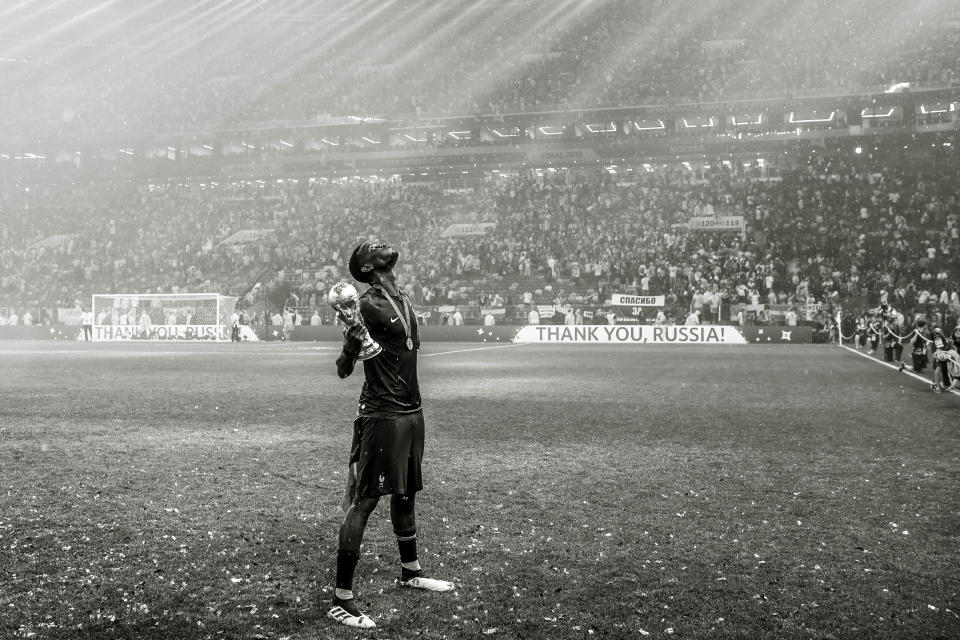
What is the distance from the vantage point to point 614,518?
6383 mm

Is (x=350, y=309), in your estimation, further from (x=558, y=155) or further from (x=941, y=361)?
(x=558, y=155)

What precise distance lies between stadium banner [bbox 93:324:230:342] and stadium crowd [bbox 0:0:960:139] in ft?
71.4

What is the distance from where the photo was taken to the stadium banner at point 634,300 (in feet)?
122

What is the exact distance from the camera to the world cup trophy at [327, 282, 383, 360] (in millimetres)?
4145

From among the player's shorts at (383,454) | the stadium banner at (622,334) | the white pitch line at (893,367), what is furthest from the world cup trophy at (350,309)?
the stadium banner at (622,334)

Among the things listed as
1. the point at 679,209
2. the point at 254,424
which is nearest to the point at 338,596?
the point at 254,424

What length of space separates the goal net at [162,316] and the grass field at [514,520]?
28.7 m

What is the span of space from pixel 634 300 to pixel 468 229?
14404 mm

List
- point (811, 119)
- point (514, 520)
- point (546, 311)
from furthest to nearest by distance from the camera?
1. point (811, 119)
2. point (546, 311)
3. point (514, 520)

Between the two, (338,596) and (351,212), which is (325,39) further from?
(338,596)

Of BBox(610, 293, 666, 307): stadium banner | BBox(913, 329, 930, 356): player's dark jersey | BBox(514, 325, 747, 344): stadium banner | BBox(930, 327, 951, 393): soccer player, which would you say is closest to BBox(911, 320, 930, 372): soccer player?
BBox(913, 329, 930, 356): player's dark jersey

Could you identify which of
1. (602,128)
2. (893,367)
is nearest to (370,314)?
(893,367)

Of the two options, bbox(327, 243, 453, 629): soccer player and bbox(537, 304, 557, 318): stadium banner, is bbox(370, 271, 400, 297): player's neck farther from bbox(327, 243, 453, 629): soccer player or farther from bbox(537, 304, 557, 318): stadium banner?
bbox(537, 304, 557, 318): stadium banner

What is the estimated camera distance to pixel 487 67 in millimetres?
59156
